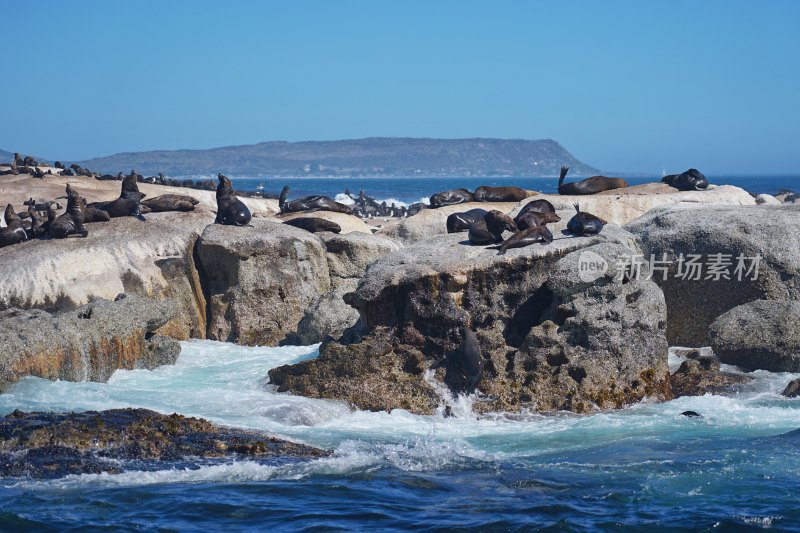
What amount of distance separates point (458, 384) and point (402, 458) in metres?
2.93

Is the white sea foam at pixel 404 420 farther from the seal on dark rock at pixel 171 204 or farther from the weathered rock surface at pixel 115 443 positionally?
the seal on dark rock at pixel 171 204

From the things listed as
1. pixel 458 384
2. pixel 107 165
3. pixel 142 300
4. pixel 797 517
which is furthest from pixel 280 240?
pixel 107 165

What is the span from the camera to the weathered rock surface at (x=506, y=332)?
522 inches

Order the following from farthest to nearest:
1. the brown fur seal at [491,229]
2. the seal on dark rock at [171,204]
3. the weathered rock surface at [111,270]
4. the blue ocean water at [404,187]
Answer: the blue ocean water at [404,187], the seal on dark rock at [171,204], the weathered rock surface at [111,270], the brown fur seal at [491,229]

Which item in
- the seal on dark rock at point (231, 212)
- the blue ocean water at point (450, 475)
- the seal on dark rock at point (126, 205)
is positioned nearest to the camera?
the blue ocean water at point (450, 475)

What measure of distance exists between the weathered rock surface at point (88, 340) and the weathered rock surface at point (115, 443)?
273 centimetres

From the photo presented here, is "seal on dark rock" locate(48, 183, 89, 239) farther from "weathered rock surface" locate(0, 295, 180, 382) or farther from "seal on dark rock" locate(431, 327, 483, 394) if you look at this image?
"seal on dark rock" locate(431, 327, 483, 394)

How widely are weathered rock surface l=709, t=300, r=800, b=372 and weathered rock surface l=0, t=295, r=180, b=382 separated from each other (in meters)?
7.86

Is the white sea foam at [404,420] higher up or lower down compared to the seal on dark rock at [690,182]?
lower down

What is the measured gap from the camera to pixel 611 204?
20.7 meters

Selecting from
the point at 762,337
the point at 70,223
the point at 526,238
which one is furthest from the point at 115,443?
the point at 70,223

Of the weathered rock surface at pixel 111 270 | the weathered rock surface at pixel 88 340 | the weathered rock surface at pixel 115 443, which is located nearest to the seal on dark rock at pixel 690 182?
the weathered rock surface at pixel 111 270

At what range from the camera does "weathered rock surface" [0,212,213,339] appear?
17.0 meters

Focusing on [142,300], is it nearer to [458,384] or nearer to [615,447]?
[458,384]
